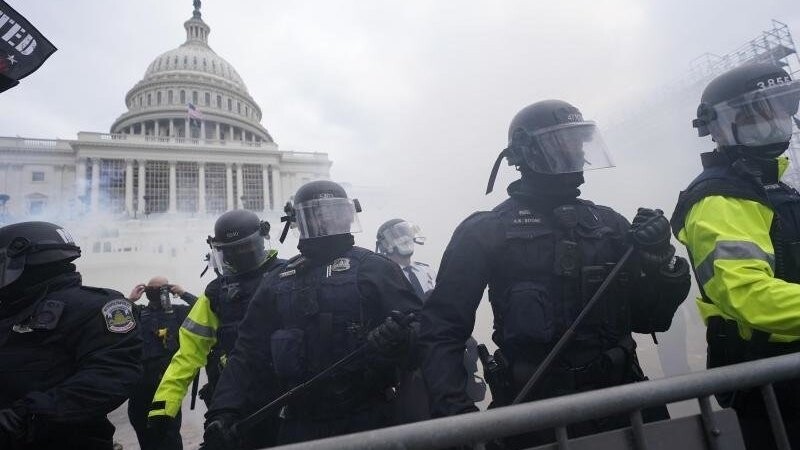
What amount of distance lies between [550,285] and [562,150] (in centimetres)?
63

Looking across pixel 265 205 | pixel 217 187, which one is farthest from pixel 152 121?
pixel 265 205

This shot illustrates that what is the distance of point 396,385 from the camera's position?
2215 millimetres

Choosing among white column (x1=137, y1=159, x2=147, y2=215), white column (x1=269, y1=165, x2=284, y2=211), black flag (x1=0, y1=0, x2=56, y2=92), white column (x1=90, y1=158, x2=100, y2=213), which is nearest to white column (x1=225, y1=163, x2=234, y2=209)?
white column (x1=269, y1=165, x2=284, y2=211)

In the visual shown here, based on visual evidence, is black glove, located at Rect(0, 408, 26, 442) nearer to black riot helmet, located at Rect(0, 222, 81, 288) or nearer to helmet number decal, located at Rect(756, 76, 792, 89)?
black riot helmet, located at Rect(0, 222, 81, 288)

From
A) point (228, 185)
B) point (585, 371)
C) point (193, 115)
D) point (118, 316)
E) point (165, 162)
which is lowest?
point (585, 371)

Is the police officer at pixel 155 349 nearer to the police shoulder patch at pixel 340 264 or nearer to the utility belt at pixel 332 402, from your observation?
the utility belt at pixel 332 402

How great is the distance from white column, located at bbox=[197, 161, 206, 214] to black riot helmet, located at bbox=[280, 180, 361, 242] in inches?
1561

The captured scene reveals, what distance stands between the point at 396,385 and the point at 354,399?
0.83 feet

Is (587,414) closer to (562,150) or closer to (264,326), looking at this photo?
(562,150)

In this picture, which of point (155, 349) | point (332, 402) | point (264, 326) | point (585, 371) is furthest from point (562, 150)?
point (155, 349)

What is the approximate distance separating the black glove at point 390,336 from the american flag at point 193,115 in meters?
43.3

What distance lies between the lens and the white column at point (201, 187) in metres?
39.1

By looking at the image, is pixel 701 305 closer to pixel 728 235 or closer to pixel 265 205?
pixel 728 235

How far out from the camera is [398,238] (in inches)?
204
